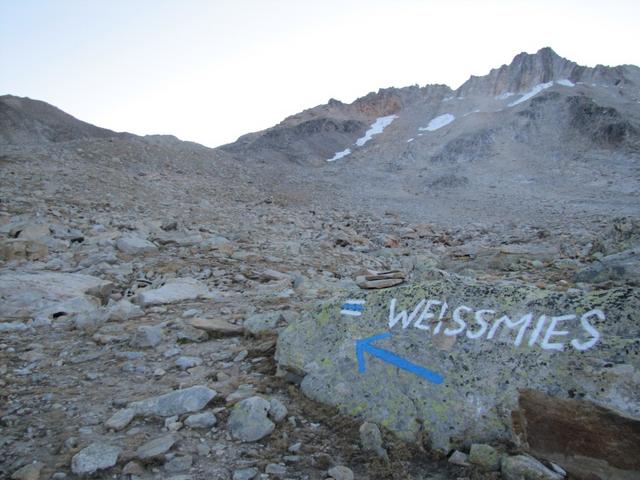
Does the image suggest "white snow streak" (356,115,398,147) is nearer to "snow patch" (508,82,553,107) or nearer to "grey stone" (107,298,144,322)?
"snow patch" (508,82,553,107)

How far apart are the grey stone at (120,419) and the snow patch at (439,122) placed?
52.6 meters

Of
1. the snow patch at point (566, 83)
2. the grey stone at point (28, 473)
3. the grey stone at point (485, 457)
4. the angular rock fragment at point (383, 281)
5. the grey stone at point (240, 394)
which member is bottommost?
the grey stone at point (28, 473)

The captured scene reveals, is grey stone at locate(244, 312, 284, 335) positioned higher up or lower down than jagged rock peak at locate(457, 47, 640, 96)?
lower down

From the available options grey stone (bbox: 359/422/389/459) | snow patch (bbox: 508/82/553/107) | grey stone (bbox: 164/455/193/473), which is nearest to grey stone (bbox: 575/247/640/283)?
grey stone (bbox: 359/422/389/459)

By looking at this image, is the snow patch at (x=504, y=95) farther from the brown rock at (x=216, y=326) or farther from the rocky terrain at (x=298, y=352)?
the brown rock at (x=216, y=326)

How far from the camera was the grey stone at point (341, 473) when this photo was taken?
236cm

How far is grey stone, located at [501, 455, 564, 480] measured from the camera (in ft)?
7.42

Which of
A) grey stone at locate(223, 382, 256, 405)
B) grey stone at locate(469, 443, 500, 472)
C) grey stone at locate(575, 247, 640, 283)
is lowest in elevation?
grey stone at locate(223, 382, 256, 405)

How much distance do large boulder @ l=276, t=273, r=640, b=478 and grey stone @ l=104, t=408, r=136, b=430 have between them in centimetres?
112

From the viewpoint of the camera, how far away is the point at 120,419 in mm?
2811

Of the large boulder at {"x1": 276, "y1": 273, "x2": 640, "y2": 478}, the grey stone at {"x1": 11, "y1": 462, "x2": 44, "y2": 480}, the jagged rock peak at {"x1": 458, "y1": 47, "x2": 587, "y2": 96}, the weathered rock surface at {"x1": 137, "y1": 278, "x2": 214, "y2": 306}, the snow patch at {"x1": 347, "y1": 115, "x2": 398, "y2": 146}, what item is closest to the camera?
the grey stone at {"x1": 11, "y1": 462, "x2": 44, "y2": 480}

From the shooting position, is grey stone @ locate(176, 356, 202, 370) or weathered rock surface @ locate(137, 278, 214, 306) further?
weathered rock surface @ locate(137, 278, 214, 306)

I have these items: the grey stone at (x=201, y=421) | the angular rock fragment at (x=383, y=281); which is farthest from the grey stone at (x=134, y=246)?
the grey stone at (x=201, y=421)

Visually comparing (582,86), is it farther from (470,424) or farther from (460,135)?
(470,424)
